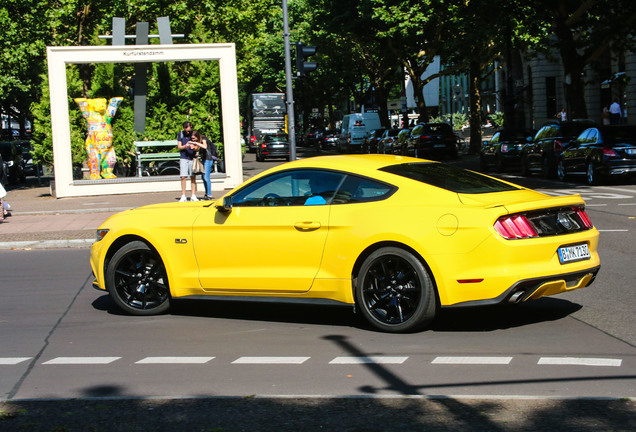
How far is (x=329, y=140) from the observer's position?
67.1 metres

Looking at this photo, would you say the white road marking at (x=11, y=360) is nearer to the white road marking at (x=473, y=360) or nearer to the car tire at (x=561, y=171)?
the white road marking at (x=473, y=360)

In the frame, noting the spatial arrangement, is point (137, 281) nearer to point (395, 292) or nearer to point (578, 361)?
point (395, 292)

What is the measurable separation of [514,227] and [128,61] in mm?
21454

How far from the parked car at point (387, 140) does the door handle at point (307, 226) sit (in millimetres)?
36813

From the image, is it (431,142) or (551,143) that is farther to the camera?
(431,142)

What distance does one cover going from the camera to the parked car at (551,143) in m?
25.2

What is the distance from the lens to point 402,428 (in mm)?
4441

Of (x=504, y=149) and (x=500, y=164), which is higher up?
(x=504, y=149)

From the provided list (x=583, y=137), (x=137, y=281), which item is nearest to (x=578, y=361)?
(x=137, y=281)

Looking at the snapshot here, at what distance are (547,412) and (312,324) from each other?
10.8 ft

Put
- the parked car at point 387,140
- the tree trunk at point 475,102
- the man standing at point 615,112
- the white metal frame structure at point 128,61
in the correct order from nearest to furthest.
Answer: the white metal frame structure at point 128,61
the man standing at point 615,112
the tree trunk at point 475,102
the parked car at point 387,140

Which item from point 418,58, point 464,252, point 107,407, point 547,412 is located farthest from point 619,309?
point 418,58

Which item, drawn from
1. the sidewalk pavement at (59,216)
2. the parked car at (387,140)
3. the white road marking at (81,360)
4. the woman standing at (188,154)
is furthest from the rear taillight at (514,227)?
the parked car at (387,140)

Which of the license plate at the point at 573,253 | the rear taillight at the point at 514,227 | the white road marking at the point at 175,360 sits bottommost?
the white road marking at the point at 175,360
